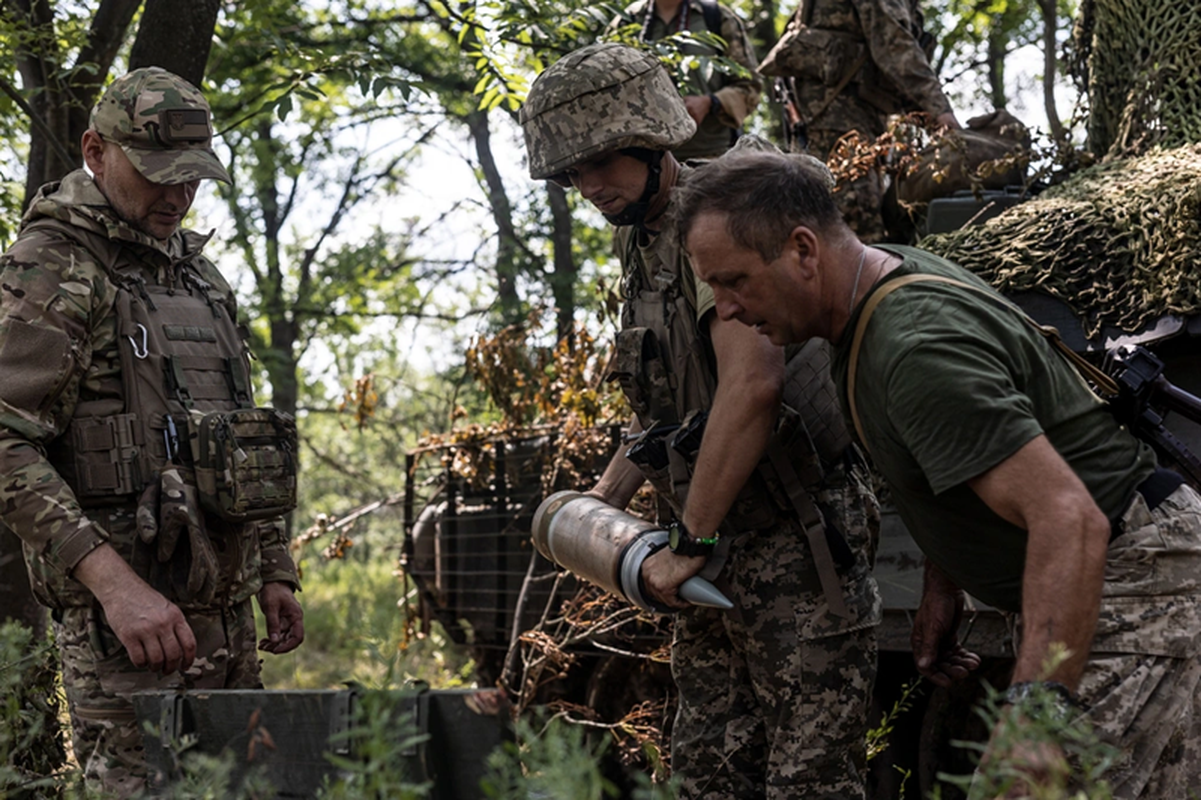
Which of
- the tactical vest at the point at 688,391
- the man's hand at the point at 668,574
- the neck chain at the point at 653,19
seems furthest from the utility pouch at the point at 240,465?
the neck chain at the point at 653,19

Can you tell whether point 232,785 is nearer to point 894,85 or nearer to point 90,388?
point 90,388

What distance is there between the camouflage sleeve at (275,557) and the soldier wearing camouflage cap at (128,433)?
0.46 feet

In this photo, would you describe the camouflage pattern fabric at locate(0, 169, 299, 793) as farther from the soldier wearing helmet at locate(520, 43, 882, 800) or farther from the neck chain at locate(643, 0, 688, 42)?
the neck chain at locate(643, 0, 688, 42)

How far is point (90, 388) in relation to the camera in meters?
3.48

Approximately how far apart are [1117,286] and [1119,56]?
2.09m

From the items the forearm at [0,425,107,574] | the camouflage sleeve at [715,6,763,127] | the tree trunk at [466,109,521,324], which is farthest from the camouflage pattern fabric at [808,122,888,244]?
the tree trunk at [466,109,521,324]

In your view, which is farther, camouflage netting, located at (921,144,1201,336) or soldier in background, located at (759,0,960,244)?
soldier in background, located at (759,0,960,244)

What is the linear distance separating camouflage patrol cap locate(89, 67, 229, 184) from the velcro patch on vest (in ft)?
1.40

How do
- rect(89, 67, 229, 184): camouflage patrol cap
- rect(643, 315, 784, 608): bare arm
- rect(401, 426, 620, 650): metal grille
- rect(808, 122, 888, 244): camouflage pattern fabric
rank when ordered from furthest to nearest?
rect(401, 426, 620, 650): metal grille
rect(808, 122, 888, 244): camouflage pattern fabric
rect(89, 67, 229, 184): camouflage patrol cap
rect(643, 315, 784, 608): bare arm

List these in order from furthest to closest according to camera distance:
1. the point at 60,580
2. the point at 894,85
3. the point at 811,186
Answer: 1. the point at 894,85
2. the point at 60,580
3. the point at 811,186

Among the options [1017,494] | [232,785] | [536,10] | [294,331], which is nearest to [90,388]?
[232,785]

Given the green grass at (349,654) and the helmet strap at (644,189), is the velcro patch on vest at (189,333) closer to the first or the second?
the helmet strap at (644,189)

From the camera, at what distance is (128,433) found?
3471mm

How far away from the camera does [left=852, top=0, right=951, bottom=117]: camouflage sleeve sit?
664 centimetres
